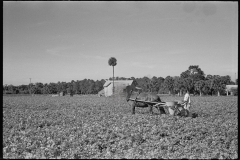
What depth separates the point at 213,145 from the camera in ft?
25.2

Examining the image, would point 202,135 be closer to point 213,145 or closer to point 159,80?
point 213,145

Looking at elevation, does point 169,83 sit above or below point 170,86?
above

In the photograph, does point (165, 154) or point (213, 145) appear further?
point (213, 145)

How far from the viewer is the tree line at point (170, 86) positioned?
77000 mm

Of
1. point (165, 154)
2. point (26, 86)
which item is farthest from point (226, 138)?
point (26, 86)

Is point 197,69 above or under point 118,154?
above

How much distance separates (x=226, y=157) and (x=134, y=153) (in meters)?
2.53

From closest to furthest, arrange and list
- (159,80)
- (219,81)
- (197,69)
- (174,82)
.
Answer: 1. (219,81)
2. (174,82)
3. (197,69)
4. (159,80)

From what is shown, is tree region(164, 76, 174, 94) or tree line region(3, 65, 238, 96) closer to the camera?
tree line region(3, 65, 238, 96)

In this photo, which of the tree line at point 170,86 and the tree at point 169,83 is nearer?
the tree line at point 170,86

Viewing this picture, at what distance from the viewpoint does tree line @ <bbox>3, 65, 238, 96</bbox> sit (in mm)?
77000

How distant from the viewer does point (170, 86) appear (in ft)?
284

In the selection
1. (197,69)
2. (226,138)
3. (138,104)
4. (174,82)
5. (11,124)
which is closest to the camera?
(226,138)

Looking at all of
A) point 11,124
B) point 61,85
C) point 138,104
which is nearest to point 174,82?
point 61,85
